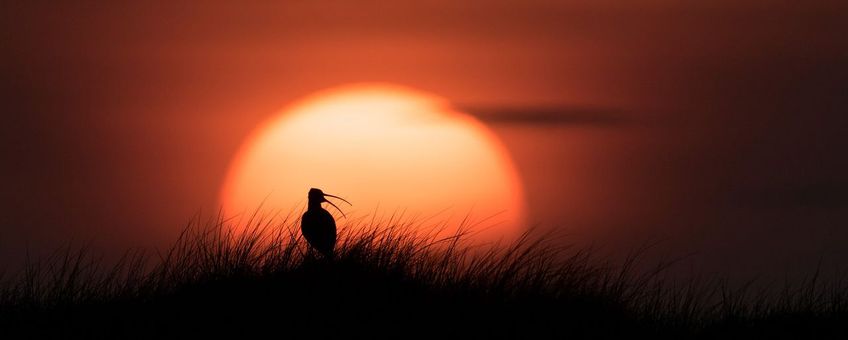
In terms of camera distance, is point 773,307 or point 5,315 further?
point 773,307

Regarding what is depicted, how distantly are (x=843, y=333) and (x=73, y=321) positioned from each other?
17.9 ft

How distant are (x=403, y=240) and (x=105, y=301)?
2.16 m

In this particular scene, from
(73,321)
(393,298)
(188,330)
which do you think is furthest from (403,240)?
(73,321)

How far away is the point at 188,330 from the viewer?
7262mm

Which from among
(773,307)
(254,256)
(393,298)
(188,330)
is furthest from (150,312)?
(773,307)

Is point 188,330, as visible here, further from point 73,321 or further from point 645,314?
point 645,314

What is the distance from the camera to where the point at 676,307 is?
27.8 ft

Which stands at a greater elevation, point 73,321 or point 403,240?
point 403,240

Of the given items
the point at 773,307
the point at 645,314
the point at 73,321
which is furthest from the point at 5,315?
the point at 773,307

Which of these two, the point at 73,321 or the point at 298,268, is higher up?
the point at 298,268

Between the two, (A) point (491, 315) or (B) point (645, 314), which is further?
(B) point (645, 314)

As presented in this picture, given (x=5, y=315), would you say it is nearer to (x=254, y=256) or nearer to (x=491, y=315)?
(x=254, y=256)

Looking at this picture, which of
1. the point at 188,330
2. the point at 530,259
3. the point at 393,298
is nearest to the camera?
the point at 188,330

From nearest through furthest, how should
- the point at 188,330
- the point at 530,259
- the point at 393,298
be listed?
the point at 188,330
the point at 393,298
the point at 530,259
